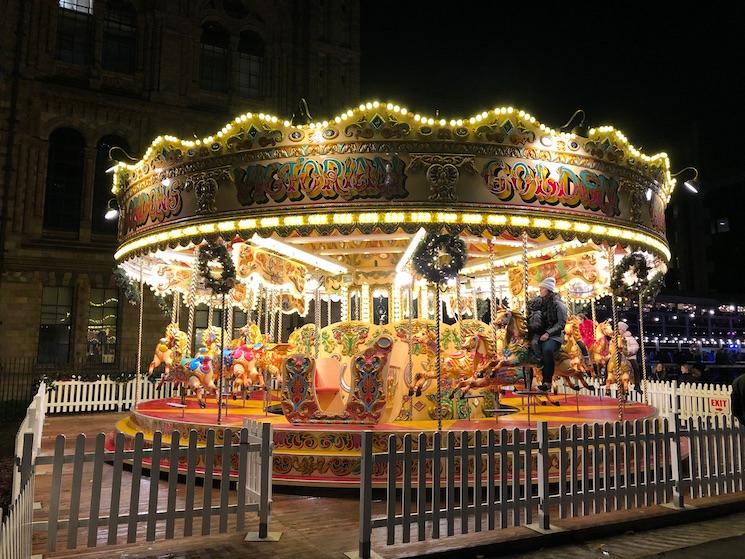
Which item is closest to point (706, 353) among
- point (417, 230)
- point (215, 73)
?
point (215, 73)

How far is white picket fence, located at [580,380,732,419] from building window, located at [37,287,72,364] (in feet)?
61.9

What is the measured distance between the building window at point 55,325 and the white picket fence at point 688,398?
61.9ft

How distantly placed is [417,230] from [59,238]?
18.1 m

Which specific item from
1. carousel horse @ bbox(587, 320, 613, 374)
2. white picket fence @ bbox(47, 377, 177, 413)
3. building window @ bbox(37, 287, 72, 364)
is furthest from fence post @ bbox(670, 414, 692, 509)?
building window @ bbox(37, 287, 72, 364)

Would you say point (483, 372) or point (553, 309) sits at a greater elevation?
point (553, 309)

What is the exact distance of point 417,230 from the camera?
8.17 m

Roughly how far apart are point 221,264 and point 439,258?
3.33 metres

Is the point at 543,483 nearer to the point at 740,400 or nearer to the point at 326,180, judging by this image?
the point at 740,400

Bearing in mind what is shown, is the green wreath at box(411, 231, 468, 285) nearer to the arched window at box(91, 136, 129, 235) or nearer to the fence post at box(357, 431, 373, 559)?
the fence post at box(357, 431, 373, 559)

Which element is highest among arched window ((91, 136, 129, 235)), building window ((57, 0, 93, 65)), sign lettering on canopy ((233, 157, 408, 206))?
building window ((57, 0, 93, 65))

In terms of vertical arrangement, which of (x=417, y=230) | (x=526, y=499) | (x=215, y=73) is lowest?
(x=526, y=499)

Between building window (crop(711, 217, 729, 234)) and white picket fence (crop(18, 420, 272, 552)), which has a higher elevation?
building window (crop(711, 217, 729, 234))

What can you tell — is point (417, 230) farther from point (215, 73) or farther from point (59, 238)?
point (215, 73)

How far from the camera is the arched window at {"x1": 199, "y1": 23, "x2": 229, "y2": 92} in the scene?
25484 millimetres
